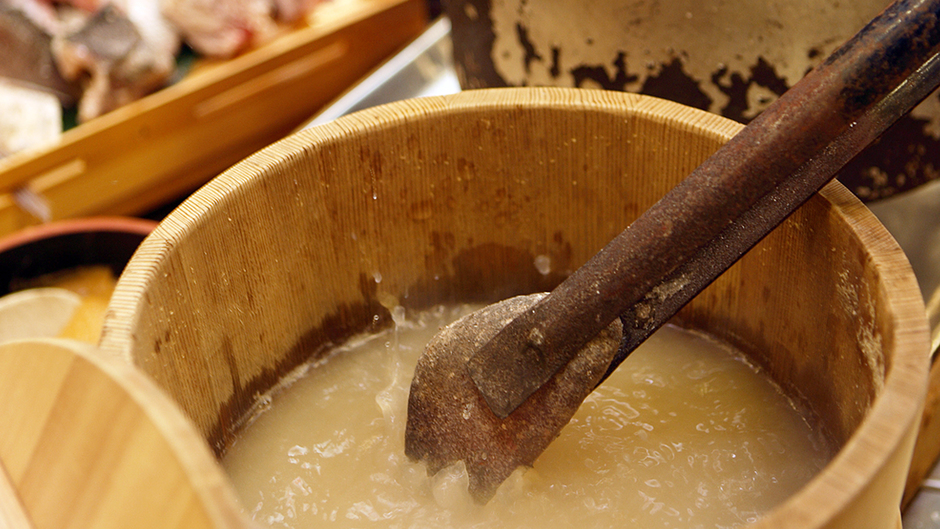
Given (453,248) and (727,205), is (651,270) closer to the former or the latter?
(727,205)

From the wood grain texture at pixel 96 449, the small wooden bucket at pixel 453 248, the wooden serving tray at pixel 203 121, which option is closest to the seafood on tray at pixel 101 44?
the wooden serving tray at pixel 203 121

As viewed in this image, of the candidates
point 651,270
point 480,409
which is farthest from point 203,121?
point 651,270

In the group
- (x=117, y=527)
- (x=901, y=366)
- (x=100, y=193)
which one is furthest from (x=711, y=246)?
(x=100, y=193)

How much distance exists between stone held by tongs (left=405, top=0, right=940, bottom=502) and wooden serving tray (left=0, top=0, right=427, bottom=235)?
1.47 meters

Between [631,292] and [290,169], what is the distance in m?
0.41

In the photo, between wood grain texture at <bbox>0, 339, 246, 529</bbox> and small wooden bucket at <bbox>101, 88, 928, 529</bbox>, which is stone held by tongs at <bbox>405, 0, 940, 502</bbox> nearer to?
small wooden bucket at <bbox>101, 88, 928, 529</bbox>

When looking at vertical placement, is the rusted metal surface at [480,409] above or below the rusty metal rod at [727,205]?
below

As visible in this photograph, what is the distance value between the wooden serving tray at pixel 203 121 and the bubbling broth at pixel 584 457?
128cm

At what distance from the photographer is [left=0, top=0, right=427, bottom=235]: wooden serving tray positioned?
1.88 meters

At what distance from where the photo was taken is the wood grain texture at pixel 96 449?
0.48 meters

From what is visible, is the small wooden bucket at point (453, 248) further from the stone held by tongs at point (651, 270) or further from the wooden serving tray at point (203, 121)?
the wooden serving tray at point (203, 121)

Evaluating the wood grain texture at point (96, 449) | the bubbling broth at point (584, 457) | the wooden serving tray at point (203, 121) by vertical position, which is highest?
the wood grain texture at point (96, 449)

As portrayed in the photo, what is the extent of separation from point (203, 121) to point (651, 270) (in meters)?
1.73

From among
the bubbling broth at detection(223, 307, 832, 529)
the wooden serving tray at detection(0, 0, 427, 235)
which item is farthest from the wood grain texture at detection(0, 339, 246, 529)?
the wooden serving tray at detection(0, 0, 427, 235)
